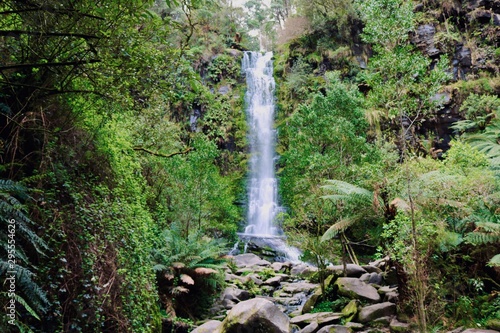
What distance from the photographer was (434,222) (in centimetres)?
557

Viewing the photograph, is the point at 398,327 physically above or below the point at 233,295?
above

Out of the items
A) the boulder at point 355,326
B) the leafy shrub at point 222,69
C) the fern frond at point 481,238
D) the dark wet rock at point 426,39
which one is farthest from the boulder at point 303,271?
the leafy shrub at point 222,69

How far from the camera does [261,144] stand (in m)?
23.1

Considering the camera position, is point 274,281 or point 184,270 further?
point 274,281

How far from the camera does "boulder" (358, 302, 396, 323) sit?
626cm

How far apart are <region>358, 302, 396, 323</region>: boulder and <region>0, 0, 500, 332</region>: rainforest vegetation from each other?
34cm

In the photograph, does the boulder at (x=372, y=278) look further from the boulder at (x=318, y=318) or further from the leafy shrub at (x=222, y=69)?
the leafy shrub at (x=222, y=69)

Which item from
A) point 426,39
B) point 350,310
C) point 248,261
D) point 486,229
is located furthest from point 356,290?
point 426,39

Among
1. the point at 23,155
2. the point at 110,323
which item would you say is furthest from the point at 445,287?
the point at 23,155

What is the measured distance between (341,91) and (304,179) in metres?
3.31

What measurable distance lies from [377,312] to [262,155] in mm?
16910

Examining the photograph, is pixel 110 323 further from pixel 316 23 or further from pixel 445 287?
pixel 316 23

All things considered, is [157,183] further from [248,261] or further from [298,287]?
[248,261]

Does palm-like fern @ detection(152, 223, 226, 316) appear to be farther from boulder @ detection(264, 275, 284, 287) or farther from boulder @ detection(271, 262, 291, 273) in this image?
boulder @ detection(271, 262, 291, 273)
